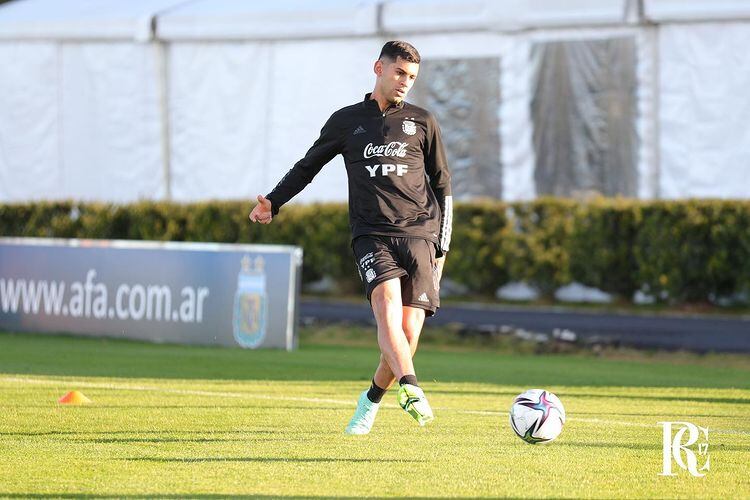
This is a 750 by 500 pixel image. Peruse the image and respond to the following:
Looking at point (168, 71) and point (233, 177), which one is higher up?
point (168, 71)

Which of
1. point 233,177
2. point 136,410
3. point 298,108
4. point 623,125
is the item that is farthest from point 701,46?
point 136,410

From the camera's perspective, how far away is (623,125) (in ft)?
71.7

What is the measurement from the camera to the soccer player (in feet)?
26.0

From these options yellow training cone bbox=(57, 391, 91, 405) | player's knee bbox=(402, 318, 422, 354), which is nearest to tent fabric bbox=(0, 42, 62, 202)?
yellow training cone bbox=(57, 391, 91, 405)

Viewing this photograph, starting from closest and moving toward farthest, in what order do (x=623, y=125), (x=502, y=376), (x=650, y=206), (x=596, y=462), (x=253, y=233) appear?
(x=596, y=462)
(x=502, y=376)
(x=650, y=206)
(x=623, y=125)
(x=253, y=233)

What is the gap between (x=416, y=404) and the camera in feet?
24.2

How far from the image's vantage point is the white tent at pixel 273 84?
20922 mm

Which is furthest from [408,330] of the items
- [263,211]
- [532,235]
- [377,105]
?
[532,235]

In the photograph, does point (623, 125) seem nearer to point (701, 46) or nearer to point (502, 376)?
point (701, 46)

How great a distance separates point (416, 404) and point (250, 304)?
371 inches

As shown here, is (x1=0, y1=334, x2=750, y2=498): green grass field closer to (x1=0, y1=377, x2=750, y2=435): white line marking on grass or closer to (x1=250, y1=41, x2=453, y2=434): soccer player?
(x1=0, y1=377, x2=750, y2=435): white line marking on grass

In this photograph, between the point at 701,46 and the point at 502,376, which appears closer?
the point at 502,376

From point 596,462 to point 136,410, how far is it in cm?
363

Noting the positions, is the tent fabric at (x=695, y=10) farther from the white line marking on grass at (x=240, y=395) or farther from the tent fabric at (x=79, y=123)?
the white line marking on grass at (x=240, y=395)
